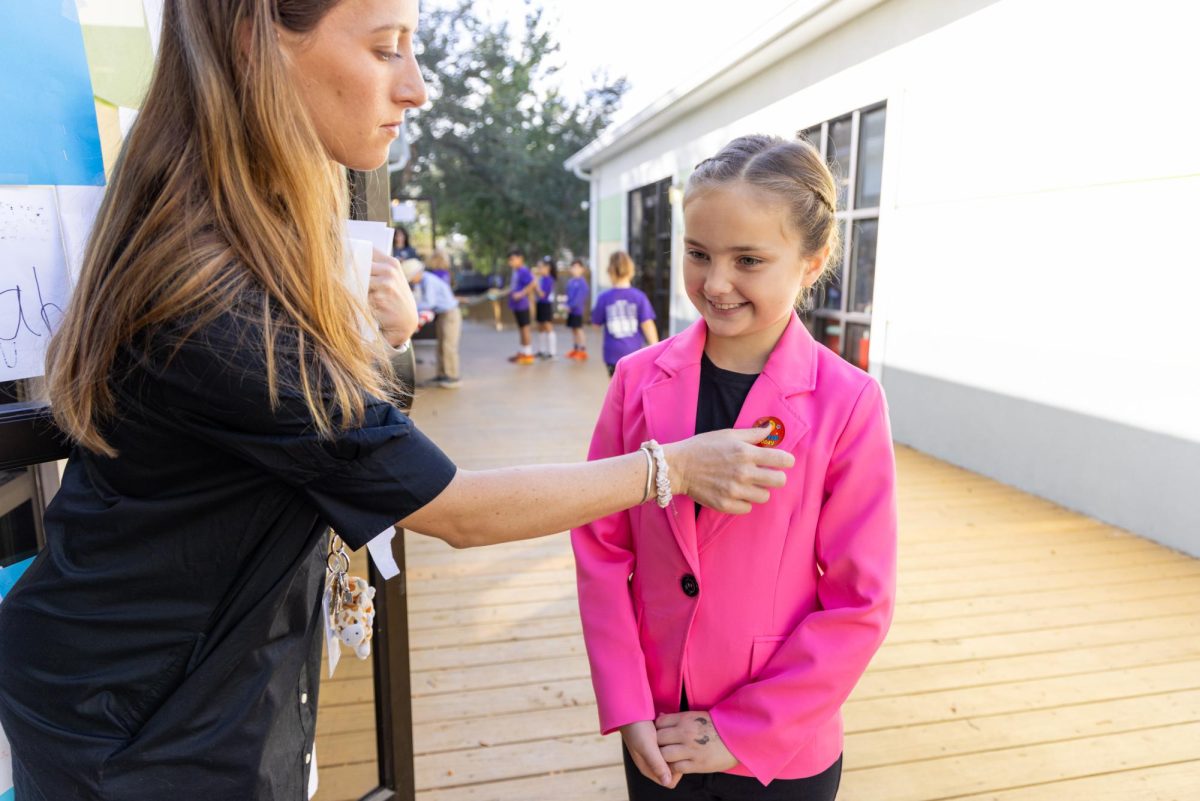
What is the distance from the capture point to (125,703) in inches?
34.7

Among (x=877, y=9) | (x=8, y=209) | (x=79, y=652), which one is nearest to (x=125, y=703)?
(x=79, y=652)

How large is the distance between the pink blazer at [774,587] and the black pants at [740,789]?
0.08 feet

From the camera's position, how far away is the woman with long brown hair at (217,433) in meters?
0.79

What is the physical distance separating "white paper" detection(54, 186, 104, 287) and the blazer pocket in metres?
1.11

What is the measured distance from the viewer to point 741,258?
1.15 meters

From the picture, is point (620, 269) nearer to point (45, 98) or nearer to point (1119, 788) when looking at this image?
point (1119, 788)

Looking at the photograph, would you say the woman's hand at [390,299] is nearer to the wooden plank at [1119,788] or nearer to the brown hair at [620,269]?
the wooden plank at [1119,788]

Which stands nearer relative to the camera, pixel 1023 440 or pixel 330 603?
pixel 330 603

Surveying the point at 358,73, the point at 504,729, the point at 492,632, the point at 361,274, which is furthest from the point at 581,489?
the point at 492,632

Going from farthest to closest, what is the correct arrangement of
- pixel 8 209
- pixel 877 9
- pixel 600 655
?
pixel 877 9 → pixel 600 655 → pixel 8 209

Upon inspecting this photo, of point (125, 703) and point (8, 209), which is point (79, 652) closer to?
point (125, 703)

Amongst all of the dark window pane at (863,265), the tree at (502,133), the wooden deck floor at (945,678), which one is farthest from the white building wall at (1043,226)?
the tree at (502,133)

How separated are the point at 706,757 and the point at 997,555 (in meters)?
3.29

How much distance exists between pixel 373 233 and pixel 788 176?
65 centimetres
